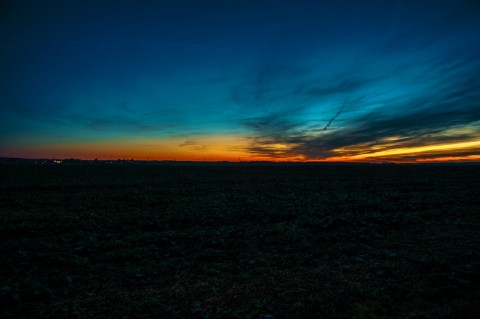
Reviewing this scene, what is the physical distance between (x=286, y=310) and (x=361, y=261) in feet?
15.4

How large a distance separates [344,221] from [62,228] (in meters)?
15.9

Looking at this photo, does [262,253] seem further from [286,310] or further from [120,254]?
[120,254]

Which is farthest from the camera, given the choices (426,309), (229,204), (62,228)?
(229,204)

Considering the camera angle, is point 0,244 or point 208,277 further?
point 0,244

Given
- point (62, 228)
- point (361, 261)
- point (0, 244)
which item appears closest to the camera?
point (361, 261)

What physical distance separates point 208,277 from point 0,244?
9.96 meters

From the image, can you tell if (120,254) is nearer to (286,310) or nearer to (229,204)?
(286,310)

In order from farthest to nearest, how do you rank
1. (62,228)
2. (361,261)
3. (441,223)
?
1. (441,223)
2. (62,228)
3. (361,261)

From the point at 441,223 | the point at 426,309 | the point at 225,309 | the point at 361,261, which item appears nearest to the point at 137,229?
the point at 225,309

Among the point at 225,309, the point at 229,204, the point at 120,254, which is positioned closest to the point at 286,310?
the point at 225,309

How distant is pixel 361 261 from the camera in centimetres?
1061

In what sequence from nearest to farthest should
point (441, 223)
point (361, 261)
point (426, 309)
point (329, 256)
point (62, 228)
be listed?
point (426, 309) → point (361, 261) → point (329, 256) → point (62, 228) → point (441, 223)

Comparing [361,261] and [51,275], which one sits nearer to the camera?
[51,275]

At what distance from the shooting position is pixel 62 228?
15.9 meters
